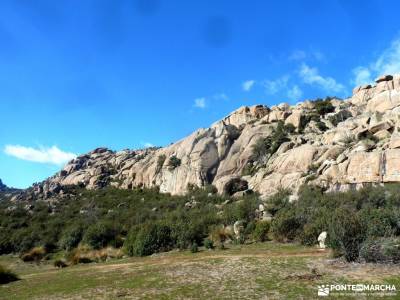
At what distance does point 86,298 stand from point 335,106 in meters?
81.6

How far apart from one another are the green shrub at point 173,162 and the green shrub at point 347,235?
61153 mm

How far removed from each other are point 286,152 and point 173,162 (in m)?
27.9

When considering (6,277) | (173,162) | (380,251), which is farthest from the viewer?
(173,162)

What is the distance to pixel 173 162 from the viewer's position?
85.0 m

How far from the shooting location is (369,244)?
70.3 feet

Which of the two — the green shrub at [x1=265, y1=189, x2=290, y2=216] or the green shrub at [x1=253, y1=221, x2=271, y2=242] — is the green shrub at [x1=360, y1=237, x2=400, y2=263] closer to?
the green shrub at [x1=253, y1=221, x2=271, y2=242]

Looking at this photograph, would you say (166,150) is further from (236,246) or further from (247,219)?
(236,246)

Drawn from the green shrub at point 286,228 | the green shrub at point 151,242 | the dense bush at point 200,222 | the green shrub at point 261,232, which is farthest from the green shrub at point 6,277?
the green shrub at point 286,228

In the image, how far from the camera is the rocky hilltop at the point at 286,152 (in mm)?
51281

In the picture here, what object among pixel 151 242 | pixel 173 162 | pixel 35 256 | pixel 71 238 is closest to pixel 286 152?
pixel 173 162

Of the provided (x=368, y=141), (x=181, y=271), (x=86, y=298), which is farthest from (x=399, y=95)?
(x=86, y=298)

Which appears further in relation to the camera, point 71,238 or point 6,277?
point 71,238

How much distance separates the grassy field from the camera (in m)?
17.4

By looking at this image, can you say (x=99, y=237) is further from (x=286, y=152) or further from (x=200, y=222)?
(x=286, y=152)
